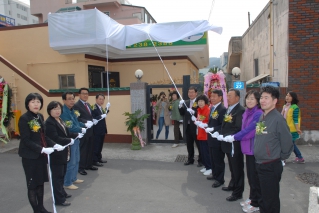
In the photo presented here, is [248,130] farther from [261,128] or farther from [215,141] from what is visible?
[215,141]

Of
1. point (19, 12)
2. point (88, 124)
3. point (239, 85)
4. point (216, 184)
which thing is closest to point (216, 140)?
point (216, 184)

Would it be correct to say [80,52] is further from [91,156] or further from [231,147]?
[231,147]

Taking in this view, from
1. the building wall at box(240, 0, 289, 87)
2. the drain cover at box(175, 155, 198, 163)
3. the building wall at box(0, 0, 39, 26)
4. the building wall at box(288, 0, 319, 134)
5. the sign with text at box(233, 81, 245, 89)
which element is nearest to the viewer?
the drain cover at box(175, 155, 198, 163)

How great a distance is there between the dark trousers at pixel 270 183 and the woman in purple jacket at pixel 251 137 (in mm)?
416

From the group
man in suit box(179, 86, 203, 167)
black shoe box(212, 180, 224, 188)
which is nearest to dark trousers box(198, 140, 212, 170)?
man in suit box(179, 86, 203, 167)

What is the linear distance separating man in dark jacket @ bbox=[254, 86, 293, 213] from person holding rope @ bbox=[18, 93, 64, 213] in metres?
3.00

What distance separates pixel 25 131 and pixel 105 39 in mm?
6229

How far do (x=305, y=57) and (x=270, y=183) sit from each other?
6.25m

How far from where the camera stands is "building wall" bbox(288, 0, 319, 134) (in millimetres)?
7828

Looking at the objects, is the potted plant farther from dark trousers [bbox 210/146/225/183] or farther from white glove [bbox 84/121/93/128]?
dark trousers [bbox 210/146/225/183]

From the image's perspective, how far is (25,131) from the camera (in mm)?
3605

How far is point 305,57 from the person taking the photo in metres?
7.93

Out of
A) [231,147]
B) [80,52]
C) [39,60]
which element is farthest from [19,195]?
[39,60]

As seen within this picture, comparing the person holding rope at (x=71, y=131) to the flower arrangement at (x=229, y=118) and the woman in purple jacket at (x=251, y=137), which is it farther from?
the woman in purple jacket at (x=251, y=137)
